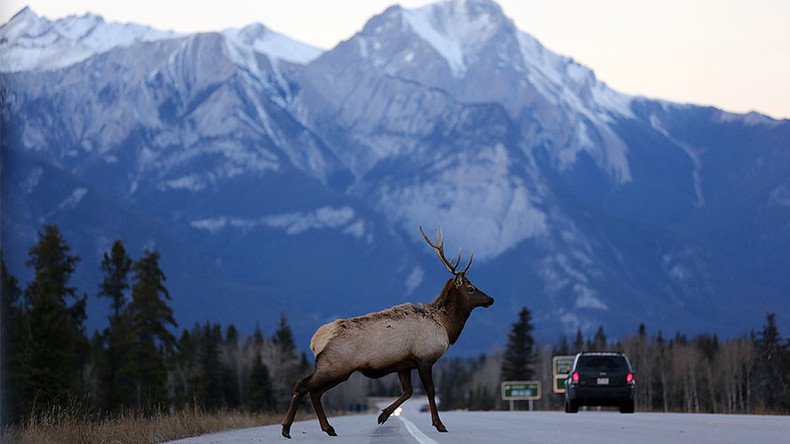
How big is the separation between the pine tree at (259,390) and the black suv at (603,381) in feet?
216

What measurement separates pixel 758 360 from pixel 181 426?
11295 cm

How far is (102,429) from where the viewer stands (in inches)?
835

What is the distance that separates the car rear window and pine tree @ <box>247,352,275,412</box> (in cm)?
6588

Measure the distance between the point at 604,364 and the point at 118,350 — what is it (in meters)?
54.6

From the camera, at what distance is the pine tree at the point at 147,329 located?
90.6 metres

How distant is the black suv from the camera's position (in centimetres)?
4169

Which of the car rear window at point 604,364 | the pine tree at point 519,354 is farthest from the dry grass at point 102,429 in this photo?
the pine tree at point 519,354

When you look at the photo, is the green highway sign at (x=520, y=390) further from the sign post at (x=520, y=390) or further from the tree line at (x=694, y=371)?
the tree line at (x=694, y=371)

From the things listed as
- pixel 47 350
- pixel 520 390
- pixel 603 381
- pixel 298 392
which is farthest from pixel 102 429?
pixel 520 390

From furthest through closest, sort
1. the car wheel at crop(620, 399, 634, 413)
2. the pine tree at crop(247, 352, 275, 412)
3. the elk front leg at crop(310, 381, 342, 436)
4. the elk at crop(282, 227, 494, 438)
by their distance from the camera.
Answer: the pine tree at crop(247, 352, 275, 412) → the car wheel at crop(620, 399, 634, 413) → the elk front leg at crop(310, 381, 342, 436) → the elk at crop(282, 227, 494, 438)

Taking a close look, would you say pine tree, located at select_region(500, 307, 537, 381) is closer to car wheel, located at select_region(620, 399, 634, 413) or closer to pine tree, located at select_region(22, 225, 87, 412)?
pine tree, located at select_region(22, 225, 87, 412)

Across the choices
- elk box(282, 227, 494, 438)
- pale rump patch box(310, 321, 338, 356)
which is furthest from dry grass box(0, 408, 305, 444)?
pale rump patch box(310, 321, 338, 356)

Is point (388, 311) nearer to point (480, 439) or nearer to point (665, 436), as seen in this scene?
point (480, 439)

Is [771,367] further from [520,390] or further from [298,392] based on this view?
[298,392]
